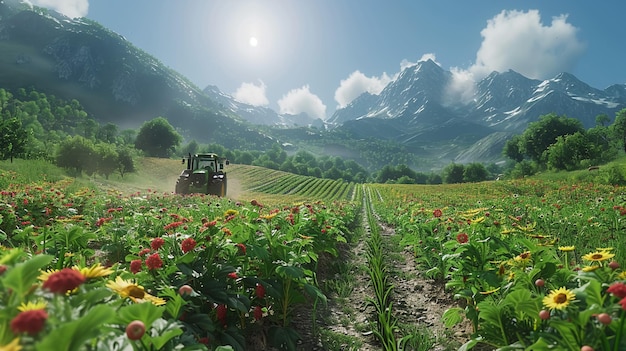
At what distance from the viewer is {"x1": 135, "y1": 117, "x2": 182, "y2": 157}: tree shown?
274 feet

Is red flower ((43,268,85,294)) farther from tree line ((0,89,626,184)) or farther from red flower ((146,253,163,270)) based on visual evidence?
tree line ((0,89,626,184))

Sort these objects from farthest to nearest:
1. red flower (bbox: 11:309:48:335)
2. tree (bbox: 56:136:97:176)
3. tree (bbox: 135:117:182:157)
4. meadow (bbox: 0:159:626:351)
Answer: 1. tree (bbox: 135:117:182:157)
2. tree (bbox: 56:136:97:176)
3. meadow (bbox: 0:159:626:351)
4. red flower (bbox: 11:309:48:335)

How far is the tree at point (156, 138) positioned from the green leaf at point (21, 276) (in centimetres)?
9085

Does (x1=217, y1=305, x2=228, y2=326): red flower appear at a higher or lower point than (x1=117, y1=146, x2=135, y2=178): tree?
lower

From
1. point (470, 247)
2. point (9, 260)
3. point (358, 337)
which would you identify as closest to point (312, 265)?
point (358, 337)

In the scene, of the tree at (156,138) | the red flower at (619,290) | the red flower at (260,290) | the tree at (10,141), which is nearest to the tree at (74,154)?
the tree at (10,141)

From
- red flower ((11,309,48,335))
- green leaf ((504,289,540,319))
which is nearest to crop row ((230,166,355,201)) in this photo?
green leaf ((504,289,540,319))

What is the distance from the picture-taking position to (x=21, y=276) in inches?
47.5

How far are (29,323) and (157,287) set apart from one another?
1750 mm

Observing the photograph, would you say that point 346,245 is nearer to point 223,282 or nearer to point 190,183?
point 223,282

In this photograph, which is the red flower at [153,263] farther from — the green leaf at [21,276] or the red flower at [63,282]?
the red flower at [63,282]

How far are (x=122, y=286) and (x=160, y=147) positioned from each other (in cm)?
9066

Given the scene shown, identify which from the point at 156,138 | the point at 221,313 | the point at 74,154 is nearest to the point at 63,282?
the point at 221,313

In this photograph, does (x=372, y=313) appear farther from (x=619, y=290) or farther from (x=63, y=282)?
(x=63, y=282)
